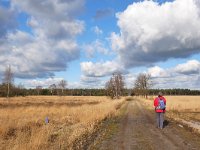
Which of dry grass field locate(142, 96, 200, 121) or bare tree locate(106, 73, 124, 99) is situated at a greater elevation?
bare tree locate(106, 73, 124, 99)

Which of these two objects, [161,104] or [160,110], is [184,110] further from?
[160,110]

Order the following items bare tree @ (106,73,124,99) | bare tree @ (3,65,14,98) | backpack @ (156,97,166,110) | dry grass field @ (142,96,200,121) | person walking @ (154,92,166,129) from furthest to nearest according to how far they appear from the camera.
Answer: bare tree @ (106,73,124,99) < bare tree @ (3,65,14,98) < dry grass field @ (142,96,200,121) < backpack @ (156,97,166,110) < person walking @ (154,92,166,129)

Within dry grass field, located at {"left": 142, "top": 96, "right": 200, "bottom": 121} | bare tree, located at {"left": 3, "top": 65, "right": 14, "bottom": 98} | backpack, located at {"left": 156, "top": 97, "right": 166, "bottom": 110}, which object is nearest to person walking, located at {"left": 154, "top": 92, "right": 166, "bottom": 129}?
backpack, located at {"left": 156, "top": 97, "right": 166, "bottom": 110}

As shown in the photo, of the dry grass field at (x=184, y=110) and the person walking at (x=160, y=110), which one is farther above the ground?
the person walking at (x=160, y=110)

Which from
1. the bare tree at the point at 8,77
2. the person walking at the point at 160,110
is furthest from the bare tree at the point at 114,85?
the person walking at the point at 160,110

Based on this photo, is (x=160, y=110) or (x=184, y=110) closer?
(x=160, y=110)

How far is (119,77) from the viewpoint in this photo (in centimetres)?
9750

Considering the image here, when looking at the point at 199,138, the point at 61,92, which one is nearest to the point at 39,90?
the point at 61,92

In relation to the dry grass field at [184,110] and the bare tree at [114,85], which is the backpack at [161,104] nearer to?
the dry grass field at [184,110]

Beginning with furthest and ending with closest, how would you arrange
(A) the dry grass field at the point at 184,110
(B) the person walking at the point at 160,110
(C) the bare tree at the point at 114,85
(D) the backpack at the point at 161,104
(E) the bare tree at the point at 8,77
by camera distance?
(C) the bare tree at the point at 114,85, (E) the bare tree at the point at 8,77, (A) the dry grass field at the point at 184,110, (D) the backpack at the point at 161,104, (B) the person walking at the point at 160,110

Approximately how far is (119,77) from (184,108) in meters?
55.2

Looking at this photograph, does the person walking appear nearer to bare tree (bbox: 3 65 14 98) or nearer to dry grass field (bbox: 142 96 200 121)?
dry grass field (bbox: 142 96 200 121)

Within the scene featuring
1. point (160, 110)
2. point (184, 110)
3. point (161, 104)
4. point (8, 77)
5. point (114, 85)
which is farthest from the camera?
point (114, 85)

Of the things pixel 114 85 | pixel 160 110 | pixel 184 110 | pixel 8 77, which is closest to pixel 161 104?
pixel 160 110
